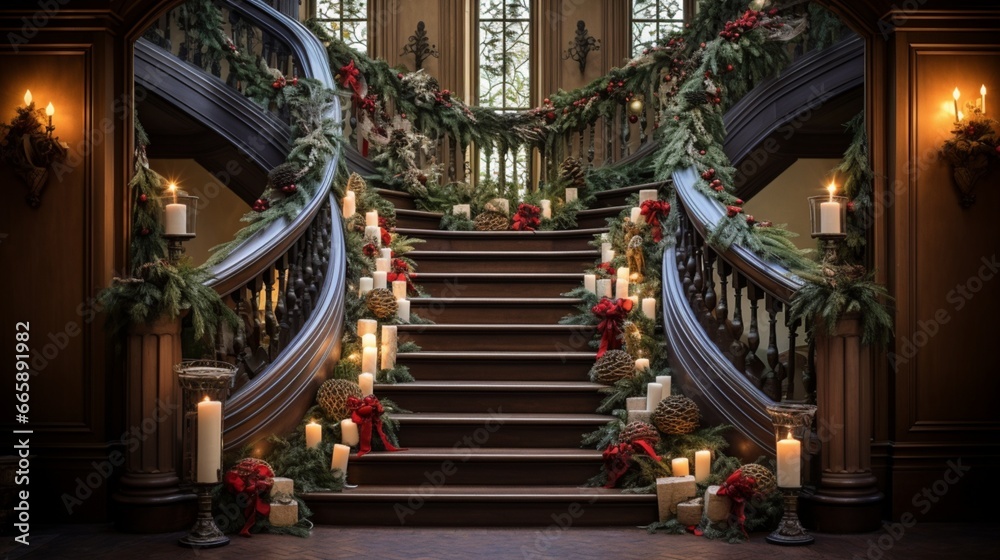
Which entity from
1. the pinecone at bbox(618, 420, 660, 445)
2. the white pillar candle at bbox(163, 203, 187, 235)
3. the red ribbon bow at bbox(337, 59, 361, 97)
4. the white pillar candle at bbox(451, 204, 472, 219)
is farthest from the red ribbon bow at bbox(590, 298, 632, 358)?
the red ribbon bow at bbox(337, 59, 361, 97)

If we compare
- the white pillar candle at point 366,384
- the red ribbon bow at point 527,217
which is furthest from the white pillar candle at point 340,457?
the red ribbon bow at point 527,217

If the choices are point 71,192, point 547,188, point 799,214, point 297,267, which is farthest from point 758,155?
point 71,192

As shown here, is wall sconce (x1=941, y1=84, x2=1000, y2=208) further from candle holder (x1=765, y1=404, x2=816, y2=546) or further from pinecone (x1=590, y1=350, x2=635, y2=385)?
pinecone (x1=590, y1=350, x2=635, y2=385)

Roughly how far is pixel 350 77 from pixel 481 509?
4.81 m

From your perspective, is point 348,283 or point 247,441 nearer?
point 247,441

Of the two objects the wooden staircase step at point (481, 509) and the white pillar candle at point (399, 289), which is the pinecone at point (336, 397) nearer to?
the wooden staircase step at point (481, 509)

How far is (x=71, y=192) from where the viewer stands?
527 cm

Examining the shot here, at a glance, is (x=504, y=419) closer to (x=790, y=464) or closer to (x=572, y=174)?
(x=790, y=464)

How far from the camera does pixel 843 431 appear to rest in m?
4.97

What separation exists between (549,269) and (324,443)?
2.83 metres

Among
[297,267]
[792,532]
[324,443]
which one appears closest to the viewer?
[792,532]

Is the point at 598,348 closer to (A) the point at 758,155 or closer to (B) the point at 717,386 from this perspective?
(B) the point at 717,386

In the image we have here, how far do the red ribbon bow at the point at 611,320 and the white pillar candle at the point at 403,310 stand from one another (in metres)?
1.22

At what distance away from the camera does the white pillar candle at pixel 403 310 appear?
7062mm
